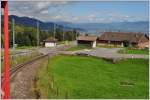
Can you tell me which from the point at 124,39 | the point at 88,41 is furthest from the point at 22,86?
the point at 88,41

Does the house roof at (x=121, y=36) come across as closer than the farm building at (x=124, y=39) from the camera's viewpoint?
No

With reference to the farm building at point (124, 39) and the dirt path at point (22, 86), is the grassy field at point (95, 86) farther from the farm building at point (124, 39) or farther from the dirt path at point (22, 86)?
the farm building at point (124, 39)

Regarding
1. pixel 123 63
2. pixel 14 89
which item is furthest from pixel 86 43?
pixel 14 89

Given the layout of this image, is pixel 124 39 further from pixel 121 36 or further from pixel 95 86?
pixel 95 86

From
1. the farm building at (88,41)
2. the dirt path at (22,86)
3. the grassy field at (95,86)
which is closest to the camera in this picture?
the dirt path at (22,86)

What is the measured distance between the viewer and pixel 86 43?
2830 inches

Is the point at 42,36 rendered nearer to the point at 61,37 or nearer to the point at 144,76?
the point at 61,37

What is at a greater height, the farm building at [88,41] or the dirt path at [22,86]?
the farm building at [88,41]

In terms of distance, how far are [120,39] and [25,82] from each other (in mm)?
51819

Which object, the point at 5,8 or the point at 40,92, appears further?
the point at 40,92

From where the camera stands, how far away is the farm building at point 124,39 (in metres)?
67.8

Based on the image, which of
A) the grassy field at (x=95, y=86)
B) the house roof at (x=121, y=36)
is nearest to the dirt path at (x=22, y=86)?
the grassy field at (x=95, y=86)

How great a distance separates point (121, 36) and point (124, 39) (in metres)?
1.70

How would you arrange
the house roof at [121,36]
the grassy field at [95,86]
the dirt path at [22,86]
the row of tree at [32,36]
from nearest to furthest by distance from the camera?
the dirt path at [22,86] → the grassy field at [95,86] → the row of tree at [32,36] → the house roof at [121,36]
